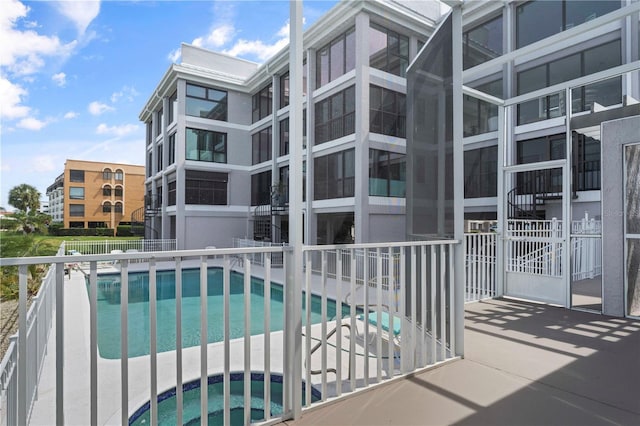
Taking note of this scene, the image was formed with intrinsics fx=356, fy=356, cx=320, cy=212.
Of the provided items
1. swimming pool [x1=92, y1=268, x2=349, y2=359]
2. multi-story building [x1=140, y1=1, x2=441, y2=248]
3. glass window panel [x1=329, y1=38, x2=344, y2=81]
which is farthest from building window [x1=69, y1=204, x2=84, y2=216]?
glass window panel [x1=329, y1=38, x2=344, y2=81]

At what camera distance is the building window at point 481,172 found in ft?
34.1

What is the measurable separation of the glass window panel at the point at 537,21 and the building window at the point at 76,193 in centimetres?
1081

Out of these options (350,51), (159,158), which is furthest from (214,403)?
(159,158)

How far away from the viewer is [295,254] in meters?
1.96

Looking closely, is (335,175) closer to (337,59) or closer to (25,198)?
(337,59)

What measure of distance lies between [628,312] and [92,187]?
560cm

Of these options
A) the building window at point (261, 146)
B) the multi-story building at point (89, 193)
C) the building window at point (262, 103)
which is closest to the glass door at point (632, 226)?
the multi-story building at point (89, 193)

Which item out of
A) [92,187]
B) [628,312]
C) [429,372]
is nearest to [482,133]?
[628,312]

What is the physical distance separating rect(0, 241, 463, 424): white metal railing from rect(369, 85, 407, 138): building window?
6929 millimetres

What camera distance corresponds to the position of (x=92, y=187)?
3.12 meters

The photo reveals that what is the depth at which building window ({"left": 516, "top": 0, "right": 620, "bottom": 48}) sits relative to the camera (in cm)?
855

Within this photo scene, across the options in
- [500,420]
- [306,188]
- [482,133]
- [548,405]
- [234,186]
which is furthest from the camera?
[234,186]

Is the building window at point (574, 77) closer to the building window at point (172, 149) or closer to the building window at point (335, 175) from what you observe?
the building window at point (335, 175)

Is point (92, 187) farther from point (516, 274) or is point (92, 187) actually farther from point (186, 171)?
point (186, 171)
